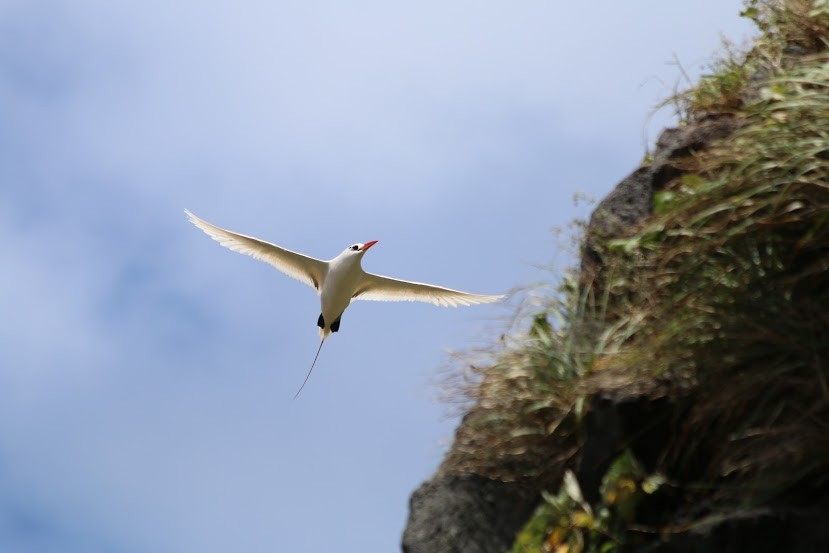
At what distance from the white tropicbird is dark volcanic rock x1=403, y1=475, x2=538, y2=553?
4702 mm

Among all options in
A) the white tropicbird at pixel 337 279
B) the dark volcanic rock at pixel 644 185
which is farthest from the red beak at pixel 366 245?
the dark volcanic rock at pixel 644 185

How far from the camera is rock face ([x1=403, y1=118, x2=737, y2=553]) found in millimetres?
7051

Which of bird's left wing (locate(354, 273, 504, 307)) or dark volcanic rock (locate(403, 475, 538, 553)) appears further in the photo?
Answer: bird's left wing (locate(354, 273, 504, 307))

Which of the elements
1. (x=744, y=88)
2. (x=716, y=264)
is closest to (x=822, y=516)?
(x=716, y=264)

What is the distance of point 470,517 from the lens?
23.4ft

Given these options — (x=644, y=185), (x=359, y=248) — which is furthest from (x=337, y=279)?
(x=644, y=185)

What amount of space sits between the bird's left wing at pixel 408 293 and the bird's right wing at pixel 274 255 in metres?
0.45

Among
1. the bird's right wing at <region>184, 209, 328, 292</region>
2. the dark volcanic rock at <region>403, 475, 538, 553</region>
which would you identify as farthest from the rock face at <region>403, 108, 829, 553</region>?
the bird's right wing at <region>184, 209, 328, 292</region>

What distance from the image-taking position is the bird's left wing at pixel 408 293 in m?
12.2

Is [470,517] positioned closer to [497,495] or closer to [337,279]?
[497,495]

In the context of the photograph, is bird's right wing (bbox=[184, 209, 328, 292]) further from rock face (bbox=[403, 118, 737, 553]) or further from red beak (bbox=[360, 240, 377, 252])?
rock face (bbox=[403, 118, 737, 553])

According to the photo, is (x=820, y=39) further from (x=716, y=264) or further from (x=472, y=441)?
(x=472, y=441)

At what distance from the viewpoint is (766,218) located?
6020 millimetres

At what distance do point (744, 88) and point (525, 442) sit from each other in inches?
106
